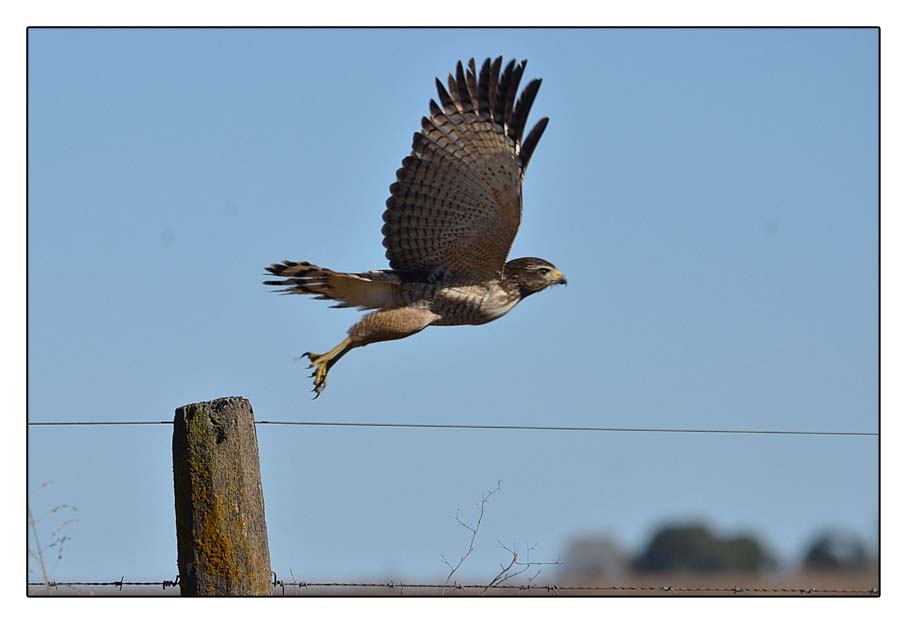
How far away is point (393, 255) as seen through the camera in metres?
5.64

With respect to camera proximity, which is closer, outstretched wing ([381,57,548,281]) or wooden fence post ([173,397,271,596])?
wooden fence post ([173,397,271,596])

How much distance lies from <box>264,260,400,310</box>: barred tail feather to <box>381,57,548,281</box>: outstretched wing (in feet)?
0.82

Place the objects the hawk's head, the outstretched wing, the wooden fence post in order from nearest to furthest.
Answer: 1. the wooden fence post
2. the outstretched wing
3. the hawk's head

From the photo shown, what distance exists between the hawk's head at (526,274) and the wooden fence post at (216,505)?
2.51m

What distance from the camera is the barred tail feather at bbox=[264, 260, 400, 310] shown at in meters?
5.39

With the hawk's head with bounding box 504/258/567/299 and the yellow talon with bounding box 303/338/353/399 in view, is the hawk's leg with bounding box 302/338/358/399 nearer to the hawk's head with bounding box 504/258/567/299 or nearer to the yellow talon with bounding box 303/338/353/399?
the yellow talon with bounding box 303/338/353/399

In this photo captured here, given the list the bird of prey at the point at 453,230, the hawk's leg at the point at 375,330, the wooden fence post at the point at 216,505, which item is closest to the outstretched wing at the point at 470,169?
the bird of prey at the point at 453,230

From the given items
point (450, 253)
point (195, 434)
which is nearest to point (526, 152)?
point (450, 253)

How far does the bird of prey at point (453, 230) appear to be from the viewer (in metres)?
5.32

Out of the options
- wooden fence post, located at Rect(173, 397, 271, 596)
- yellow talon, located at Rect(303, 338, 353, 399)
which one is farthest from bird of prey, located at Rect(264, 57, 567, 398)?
wooden fence post, located at Rect(173, 397, 271, 596)

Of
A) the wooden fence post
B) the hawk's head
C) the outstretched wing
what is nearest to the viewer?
the wooden fence post

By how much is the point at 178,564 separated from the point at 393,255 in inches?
98.8

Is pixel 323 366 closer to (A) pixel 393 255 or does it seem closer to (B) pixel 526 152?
(A) pixel 393 255
